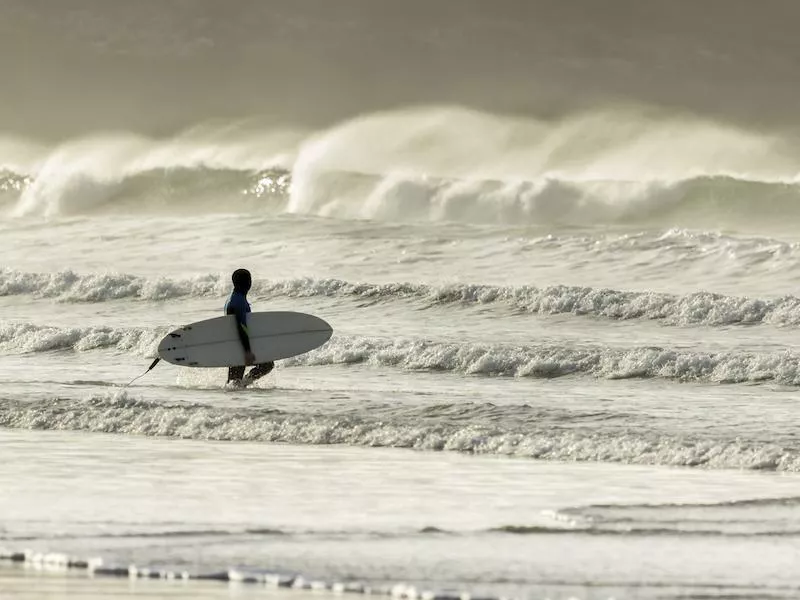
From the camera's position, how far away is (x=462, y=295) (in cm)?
2481

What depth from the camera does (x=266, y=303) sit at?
2617 cm

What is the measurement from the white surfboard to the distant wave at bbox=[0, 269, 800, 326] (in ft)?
23.1

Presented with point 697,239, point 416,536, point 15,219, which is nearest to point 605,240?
point 697,239

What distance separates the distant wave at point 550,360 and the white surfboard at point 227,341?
6.53 ft

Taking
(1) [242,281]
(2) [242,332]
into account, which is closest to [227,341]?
(2) [242,332]

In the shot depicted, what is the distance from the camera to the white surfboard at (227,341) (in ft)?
53.3

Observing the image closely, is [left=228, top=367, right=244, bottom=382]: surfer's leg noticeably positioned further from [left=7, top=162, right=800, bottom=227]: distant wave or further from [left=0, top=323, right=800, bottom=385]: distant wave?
[left=7, top=162, right=800, bottom=227]: distant wave

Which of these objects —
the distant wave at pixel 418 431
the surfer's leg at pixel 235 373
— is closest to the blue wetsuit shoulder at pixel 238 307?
the surfer's leg at pixel 235 373

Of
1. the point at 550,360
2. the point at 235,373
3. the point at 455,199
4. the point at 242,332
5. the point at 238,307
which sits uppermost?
the point at 455,199

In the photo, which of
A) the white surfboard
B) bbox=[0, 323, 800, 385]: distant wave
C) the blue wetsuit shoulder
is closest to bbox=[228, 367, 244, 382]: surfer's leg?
the white surfboard

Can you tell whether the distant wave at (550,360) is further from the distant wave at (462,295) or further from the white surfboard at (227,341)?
the distant wave at (462,295)

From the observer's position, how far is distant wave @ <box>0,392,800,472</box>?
10469 mm

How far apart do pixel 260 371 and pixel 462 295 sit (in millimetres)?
9202

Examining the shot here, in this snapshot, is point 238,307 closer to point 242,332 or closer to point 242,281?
point 242,281
